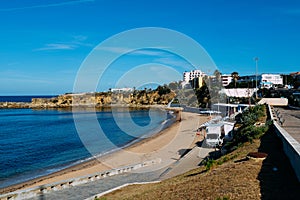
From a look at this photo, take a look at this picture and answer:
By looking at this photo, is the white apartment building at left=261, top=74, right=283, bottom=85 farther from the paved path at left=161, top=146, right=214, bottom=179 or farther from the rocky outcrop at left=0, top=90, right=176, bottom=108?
the paved path at left=161, top=146, right=214, bottom=179

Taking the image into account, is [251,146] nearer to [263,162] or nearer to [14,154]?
[263,162]

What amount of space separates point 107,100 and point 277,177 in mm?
119504

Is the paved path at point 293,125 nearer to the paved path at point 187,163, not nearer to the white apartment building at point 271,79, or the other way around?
the paved path at point 187,163

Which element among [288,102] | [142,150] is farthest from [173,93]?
[142,150]

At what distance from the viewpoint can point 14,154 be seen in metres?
25.4

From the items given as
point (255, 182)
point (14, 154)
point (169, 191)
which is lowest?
point (14, 154)

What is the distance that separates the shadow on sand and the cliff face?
326 ft

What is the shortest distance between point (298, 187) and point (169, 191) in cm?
340

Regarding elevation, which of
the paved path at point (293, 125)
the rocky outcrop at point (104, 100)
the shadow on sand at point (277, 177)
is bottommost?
the shadow on sand at point (277, 177)

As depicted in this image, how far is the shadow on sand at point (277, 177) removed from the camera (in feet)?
21.4

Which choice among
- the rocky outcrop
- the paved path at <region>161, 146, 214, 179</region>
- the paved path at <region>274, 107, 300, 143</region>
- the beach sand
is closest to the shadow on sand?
the paved path at <region>274, 107, 300, 143</region>

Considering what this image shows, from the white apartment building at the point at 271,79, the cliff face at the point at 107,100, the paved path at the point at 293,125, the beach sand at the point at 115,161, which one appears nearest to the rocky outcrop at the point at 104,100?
the cliff face at the point at 107,100

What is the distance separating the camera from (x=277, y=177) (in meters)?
7.75

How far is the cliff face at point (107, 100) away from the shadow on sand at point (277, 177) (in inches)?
3908
